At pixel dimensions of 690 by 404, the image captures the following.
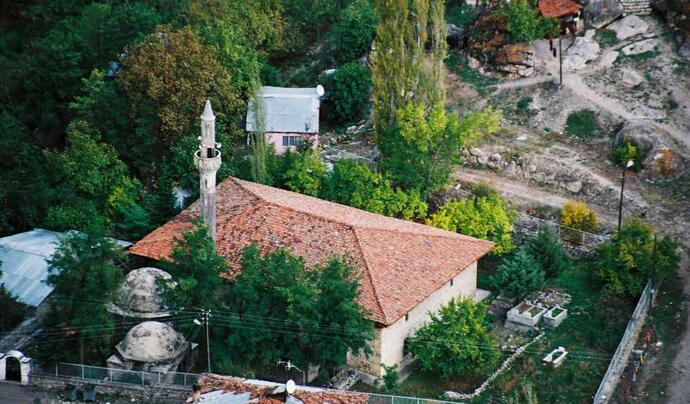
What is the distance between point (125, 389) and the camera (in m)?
52.4

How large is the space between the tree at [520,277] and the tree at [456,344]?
4755 millimetres

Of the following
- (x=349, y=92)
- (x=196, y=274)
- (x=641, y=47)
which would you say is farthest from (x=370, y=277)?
(x=641, y=47)

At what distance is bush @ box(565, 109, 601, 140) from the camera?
234 ft

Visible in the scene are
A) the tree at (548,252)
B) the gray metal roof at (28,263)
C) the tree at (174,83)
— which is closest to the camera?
the gray metal roof at (28,263)

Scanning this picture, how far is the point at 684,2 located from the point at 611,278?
22005 millimetres

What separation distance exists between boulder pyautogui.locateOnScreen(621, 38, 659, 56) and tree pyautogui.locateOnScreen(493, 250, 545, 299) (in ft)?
64.8

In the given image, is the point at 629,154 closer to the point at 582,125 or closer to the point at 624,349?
the point at 582,125

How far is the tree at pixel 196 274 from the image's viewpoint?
176ft

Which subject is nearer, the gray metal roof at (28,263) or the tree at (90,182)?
the gray metal roof at (28,263)

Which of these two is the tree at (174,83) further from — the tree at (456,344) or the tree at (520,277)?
the tree at (456,344)

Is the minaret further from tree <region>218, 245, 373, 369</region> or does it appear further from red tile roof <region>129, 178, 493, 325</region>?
tree <region>218, 245, 373, 369</region>

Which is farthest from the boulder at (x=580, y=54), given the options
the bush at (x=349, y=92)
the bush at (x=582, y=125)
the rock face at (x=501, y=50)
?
the bush at (x=349, y=92)

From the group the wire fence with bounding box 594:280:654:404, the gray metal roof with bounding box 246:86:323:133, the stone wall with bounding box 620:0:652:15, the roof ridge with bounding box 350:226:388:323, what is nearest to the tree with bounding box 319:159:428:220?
the gray metal roof with bounding box 246:86:323:133

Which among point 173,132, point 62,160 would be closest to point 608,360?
point 173,132
